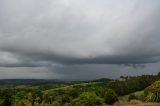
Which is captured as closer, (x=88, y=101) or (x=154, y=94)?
(x=88, y=101)

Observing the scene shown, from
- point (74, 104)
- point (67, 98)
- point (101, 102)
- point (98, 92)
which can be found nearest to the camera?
point (74, 104)

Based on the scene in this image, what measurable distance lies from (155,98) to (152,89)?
28.9ft

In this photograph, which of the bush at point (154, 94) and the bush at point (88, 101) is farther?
the bush at point (154, 94)

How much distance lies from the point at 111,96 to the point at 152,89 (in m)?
19.8

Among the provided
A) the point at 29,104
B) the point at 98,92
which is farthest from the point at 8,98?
the point at 29,104

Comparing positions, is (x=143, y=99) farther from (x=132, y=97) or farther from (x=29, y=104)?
(x=29, y=104)

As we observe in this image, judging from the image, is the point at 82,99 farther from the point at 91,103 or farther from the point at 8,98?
the point at 8,98

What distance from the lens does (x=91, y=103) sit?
136 m

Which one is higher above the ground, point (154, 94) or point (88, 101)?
point (154, 94)

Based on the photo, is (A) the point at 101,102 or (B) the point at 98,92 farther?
(B) the point at 98,92

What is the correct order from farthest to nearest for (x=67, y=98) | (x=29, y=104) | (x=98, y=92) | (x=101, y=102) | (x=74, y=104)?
(x=98, y=92) < (x=67, y=98) < (x=101, y=102) < (x=74, y=104) < (x=29, y=104)

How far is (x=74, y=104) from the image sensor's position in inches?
5167

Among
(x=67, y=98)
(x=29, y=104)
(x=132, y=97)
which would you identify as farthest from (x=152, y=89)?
(x=29, y=104)

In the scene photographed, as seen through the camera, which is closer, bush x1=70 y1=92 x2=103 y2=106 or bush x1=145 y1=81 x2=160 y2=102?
bush x1=70 y1=92 x2=103 y2=106
